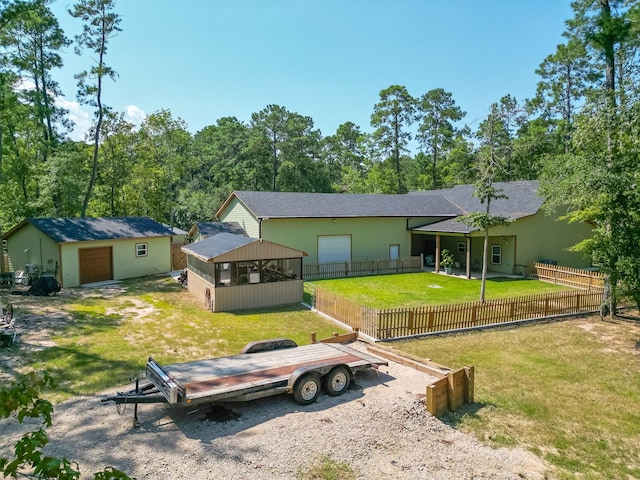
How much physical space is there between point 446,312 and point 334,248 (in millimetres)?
12904

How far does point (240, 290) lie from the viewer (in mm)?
17172

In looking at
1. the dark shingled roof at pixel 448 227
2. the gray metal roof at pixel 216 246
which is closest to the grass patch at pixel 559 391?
the gray metal roof at pixel 216 246

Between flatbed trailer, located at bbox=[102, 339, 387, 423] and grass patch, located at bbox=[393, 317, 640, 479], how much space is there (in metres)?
2.34

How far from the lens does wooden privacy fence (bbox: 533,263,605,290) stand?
68.1 feet

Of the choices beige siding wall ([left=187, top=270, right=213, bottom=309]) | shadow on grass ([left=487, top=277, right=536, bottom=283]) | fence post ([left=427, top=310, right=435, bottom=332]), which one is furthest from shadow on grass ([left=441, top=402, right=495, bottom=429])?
shadow on grass ([left=487, top=277, right=536, bottom=283])

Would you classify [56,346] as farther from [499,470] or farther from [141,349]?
[499,470]

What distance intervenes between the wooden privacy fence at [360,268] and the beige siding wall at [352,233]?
1.28 meters

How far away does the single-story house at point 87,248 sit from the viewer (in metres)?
21.5

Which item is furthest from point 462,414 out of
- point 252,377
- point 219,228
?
point 219,228

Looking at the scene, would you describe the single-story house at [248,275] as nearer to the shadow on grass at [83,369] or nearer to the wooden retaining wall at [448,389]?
the shadow on grass at [83,369]

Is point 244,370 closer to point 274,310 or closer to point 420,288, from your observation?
point 274,310

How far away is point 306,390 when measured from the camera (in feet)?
26.7

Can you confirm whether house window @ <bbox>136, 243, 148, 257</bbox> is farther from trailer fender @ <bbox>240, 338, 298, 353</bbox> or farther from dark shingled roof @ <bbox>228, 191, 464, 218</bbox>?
trailer fender @ <bbox>240, 338, 298, 353</bbox>

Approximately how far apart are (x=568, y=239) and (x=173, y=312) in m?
24.3
